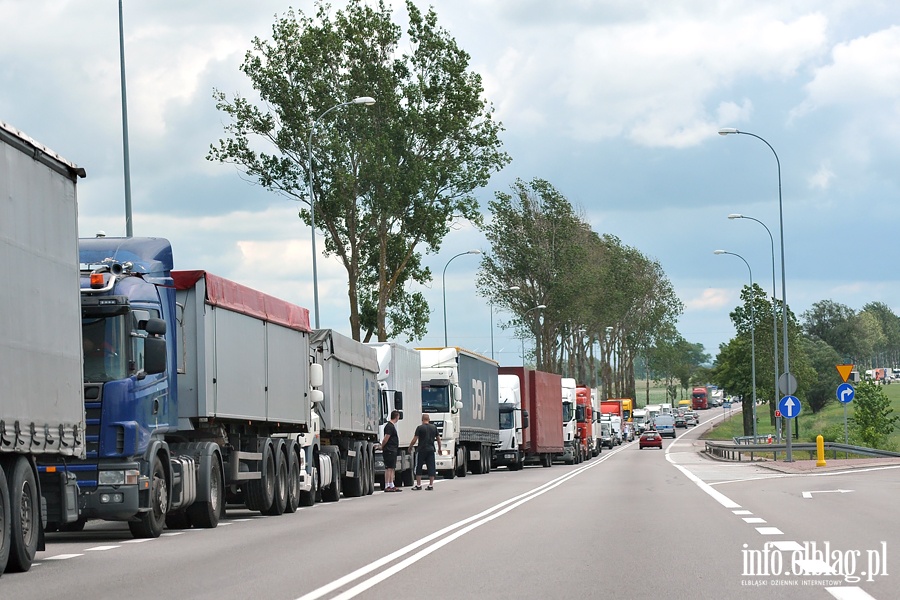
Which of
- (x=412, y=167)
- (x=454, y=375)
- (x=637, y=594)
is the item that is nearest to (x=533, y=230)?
(x=412, y=167)

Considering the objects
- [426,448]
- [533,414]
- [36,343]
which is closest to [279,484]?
[36,343]

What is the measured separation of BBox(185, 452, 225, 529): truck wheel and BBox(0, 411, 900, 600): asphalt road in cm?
22

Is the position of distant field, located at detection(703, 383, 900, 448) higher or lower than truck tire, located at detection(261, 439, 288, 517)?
lower

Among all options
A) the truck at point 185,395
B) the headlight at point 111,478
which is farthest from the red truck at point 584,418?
the headlight at point 111,478

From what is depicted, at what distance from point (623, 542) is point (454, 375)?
2517 cm

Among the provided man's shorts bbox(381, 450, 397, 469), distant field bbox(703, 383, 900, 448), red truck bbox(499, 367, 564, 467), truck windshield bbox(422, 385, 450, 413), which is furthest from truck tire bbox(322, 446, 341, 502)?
distant field bbox(703, 383, 900, 448)

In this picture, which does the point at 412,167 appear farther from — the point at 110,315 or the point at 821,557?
the point at 821,557

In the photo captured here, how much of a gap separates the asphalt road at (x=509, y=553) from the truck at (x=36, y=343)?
1.80 ft

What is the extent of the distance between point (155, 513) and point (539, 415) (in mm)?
35803

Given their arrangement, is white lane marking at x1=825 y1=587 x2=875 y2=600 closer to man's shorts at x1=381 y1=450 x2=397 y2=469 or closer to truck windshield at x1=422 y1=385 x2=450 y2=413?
A: man's shorts at x1=381 y1=450 x2=397 y2=469

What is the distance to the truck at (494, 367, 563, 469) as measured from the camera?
1977 inches

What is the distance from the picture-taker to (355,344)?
30.3m

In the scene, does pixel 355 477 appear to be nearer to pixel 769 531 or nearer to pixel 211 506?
pixel 211 506

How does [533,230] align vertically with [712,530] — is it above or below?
above
